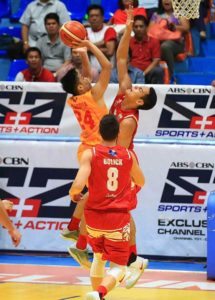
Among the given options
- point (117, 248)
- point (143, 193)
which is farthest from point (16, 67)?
point (117, 248)

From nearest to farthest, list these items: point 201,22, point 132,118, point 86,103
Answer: point 132,118 → point 86,103 → point 201,22

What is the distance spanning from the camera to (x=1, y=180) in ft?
36.2

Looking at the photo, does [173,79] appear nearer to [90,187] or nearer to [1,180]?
[1,180]

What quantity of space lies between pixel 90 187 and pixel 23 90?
351cm

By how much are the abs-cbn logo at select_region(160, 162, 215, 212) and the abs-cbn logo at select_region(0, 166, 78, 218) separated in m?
1.13

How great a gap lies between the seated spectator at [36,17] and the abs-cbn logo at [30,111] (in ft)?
12.5

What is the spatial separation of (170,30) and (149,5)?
3.41ft

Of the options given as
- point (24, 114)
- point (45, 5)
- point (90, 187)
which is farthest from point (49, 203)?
point (45, 5)

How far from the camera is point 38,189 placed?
36.1 ft

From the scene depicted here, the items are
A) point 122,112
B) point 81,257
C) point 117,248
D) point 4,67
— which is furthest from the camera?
point 4,67

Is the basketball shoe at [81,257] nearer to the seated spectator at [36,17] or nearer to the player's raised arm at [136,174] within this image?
the player's raised arm at [136,174]

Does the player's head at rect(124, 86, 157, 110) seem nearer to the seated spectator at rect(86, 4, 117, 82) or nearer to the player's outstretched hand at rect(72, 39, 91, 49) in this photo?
the player's outstretched hand at rect(72, 39, 91, 49)

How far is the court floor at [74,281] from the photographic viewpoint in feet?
29.5

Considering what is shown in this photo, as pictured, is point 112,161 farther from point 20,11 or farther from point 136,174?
point 20,11
